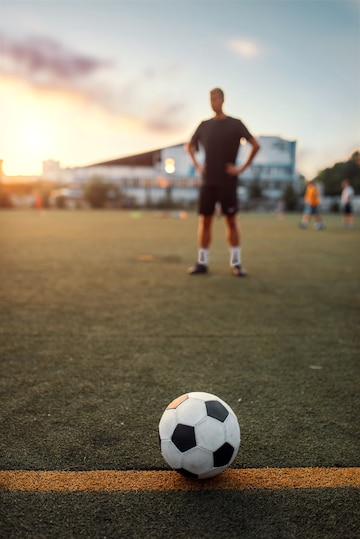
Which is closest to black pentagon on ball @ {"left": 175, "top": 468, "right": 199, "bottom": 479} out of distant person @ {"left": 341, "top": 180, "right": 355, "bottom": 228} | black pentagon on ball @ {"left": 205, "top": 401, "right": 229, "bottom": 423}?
black pentagon on ball @ {"left": 205, "top": 401, "right": 229, "bottom": 423}

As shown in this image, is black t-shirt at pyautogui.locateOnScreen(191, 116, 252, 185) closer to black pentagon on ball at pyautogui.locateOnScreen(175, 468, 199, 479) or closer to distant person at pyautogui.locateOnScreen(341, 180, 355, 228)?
black pentagon on ball at pyautogui.locateOnScreen(175, 468, 199, 479)

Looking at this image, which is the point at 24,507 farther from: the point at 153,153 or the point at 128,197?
the point at 153,153

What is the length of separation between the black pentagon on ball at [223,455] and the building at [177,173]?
5447 centimetres

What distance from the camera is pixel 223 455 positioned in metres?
1.77

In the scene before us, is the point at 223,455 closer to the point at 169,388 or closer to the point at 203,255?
the point at 169,388

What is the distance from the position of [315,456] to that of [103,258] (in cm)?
667

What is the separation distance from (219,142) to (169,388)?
13.8 feet

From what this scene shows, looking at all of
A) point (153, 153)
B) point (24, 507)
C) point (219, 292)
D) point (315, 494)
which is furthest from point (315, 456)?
point (153, 153)

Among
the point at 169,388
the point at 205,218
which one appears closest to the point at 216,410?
the point at 169,388

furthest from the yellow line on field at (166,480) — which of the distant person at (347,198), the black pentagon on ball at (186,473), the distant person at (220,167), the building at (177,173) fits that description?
the building at (177,173)

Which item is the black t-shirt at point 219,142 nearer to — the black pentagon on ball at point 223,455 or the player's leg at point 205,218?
the player's leg at point 205,218

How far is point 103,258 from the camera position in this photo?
8.33 meters

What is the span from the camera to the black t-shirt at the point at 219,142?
20.1 feet

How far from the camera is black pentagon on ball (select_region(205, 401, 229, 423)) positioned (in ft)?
5.99
